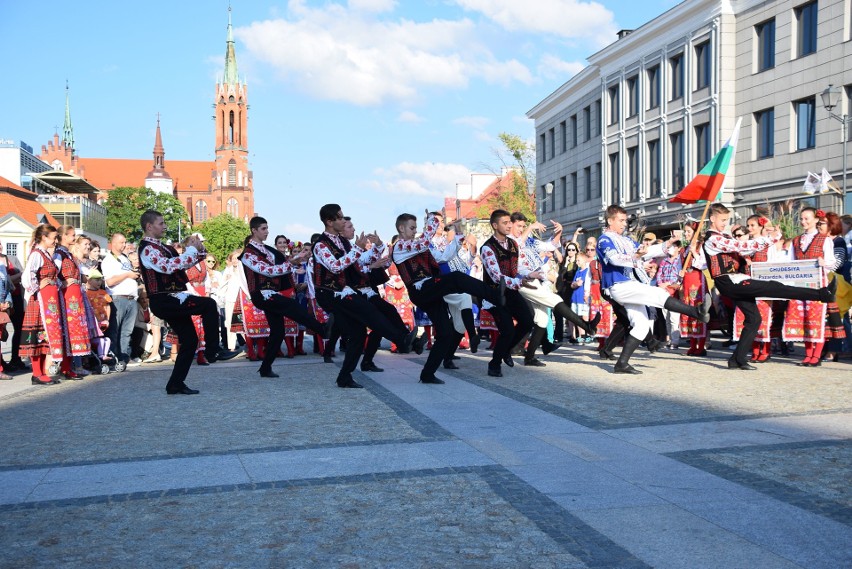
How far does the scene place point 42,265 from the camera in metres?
11.1

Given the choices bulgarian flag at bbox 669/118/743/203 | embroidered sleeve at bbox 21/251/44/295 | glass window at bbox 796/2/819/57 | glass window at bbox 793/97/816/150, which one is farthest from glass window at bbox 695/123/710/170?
embroidered sleeve at bbox 21/251/44/295

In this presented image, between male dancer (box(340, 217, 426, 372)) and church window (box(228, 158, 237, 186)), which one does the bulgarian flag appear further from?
church window (box(228, 158, 237, 186))

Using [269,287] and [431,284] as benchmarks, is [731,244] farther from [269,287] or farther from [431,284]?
[269,287]

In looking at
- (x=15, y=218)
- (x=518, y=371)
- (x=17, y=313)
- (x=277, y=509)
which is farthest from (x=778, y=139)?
(x=15, y=218)

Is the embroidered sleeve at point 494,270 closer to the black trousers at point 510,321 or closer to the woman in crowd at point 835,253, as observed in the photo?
the black trousers at point 510,321

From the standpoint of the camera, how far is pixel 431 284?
9.93 metres

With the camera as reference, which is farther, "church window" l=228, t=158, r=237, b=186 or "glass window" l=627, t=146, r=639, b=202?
"church window" l=228, t=158, r=237, b=186

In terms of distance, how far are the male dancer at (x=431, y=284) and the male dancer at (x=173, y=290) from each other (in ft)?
7.06

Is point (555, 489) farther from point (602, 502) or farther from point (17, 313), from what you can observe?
point (17, 313)

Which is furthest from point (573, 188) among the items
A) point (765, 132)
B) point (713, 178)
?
point (713, 178)

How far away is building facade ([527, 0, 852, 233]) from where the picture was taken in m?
27.2

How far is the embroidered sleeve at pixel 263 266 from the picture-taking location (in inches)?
426

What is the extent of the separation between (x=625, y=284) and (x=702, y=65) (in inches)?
998

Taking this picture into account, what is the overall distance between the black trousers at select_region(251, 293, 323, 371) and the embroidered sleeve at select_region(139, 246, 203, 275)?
1.56 m
